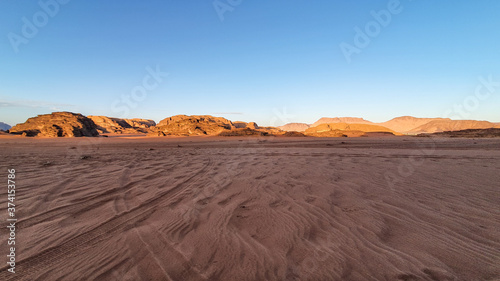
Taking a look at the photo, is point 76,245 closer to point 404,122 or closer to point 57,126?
point 57,126

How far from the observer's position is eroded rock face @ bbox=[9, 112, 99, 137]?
96.7ft

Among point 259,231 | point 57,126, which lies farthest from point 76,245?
point 57,126

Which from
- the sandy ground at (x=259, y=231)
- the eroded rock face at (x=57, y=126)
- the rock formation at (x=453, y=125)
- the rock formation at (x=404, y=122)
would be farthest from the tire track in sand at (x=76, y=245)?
the rock formation at (x=404, y=122)

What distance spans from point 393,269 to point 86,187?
5.04 m

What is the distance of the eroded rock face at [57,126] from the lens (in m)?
29.5

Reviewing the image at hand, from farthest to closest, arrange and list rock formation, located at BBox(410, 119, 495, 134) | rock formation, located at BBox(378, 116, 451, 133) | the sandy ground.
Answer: rock formation, located at BBox(378, 116, 451, 133)
rock formation, located at BBox(410, 119, 495, 134)
the sandy ground

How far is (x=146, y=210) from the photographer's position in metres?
3.01

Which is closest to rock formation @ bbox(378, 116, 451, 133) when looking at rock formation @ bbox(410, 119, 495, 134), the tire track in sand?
rock formation @ bbox(410, 119, 495, 134)

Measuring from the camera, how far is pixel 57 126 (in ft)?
99.6

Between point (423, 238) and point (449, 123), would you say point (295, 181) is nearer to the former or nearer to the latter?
point (423, 238)

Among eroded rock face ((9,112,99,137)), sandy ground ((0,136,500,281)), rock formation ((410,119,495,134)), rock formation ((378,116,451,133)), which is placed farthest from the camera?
rock formation ((378,116,451,133))

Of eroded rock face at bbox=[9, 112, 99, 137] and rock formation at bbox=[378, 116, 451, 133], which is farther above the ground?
rock formation at bbox=[378, 116, 451, 133]

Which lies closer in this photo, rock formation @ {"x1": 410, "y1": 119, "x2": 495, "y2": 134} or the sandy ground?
the sandy ground

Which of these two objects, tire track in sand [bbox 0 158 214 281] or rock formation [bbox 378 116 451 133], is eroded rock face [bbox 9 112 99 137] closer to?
tire track in sand [bbox 0 158 214 281]
